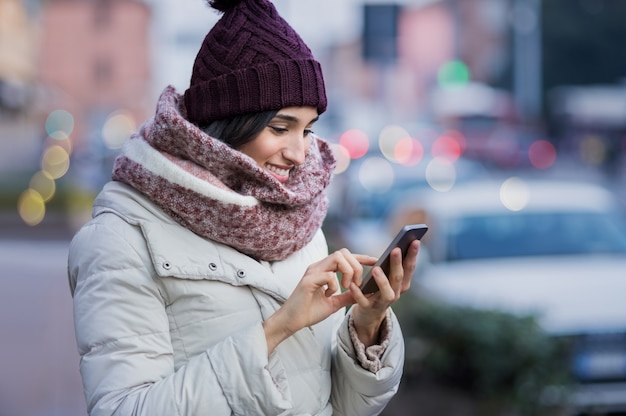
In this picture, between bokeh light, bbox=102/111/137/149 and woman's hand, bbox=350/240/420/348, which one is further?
bokeh light, bbox=102/111/137/149

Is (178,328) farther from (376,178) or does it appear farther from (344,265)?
(376,178)

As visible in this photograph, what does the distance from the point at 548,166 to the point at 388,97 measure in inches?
299

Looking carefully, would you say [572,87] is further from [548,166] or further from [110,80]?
[110,80]

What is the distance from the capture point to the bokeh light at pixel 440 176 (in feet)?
39.1

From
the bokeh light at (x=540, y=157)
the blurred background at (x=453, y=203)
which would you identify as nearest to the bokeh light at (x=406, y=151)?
the blurred background at (x=453, y=203)

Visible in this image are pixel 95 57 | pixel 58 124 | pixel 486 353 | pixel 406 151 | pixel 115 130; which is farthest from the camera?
pixel 95 57

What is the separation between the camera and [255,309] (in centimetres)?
217

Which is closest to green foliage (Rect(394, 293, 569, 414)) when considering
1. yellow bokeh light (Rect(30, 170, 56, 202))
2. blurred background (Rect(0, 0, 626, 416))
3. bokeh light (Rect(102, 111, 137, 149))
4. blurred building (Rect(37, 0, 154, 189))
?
blurred background (Rect(0, 0, 626, 416))

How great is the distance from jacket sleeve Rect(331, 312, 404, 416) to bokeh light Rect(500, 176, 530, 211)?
523cm

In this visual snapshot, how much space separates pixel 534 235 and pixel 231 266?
17.5 feet

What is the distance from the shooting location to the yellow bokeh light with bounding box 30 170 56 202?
73.6ft

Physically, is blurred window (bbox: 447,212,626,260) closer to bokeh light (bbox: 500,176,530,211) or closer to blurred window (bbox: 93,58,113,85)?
bokeh light (bbox: 500,176,530,211)

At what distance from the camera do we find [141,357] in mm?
2033

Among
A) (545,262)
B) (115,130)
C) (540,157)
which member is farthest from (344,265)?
(540,157)
